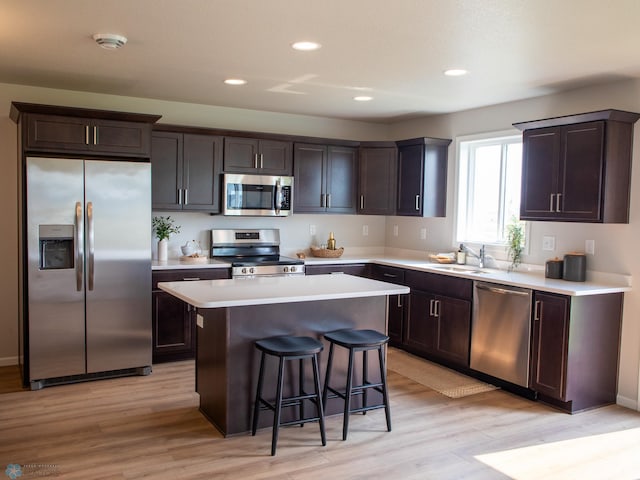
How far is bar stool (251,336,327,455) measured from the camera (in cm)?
316

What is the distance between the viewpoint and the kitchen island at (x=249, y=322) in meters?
3.35

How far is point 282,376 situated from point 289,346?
17cm

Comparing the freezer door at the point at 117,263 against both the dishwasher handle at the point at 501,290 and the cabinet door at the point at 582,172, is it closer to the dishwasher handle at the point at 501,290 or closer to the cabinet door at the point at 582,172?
the dishwasher handle at the point at 501,290

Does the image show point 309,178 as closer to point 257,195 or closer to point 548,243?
point 257,195

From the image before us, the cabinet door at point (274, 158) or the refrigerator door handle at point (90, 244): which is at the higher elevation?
the cabinet door at point (274, 158)

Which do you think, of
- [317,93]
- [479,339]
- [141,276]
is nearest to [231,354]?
[141,276]

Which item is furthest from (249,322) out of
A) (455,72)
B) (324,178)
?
(324,178)

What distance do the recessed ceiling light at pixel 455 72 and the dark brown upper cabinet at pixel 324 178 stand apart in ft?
6.66

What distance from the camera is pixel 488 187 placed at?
17.6 feet

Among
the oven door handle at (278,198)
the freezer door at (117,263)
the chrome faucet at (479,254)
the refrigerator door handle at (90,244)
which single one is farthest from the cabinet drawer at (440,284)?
the refrigerator door handle at (90,244)

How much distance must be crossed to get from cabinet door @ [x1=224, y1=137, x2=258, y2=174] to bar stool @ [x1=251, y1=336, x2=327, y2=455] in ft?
7.91

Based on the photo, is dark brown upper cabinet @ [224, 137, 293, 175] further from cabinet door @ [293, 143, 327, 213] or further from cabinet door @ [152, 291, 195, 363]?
cabinet door @ [152, 291, 195, 363]

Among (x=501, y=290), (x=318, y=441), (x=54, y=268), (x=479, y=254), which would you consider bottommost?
(x=318, y=441)

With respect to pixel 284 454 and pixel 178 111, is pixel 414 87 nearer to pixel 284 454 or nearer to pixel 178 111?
pixel 178 111
